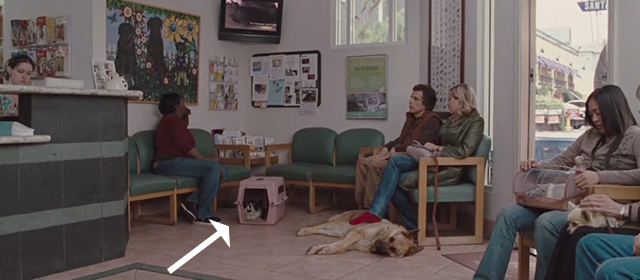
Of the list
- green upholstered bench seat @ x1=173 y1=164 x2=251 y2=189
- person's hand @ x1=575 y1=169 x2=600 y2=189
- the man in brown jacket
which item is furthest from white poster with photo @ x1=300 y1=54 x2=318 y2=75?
person's hand @ x1=575 y1=169 x2=600 y2=189

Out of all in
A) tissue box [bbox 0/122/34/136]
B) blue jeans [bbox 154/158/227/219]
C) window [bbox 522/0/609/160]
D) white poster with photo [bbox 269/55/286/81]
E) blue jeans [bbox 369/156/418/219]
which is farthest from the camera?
white poster with photo [bbox 269/55/286/81]

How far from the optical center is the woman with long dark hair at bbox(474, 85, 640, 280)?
3.17 m

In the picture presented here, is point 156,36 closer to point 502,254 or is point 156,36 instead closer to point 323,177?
point 323,177

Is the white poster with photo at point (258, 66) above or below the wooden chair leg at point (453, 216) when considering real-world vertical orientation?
above

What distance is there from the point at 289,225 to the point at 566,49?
283cm

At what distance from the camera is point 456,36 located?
5.69 m

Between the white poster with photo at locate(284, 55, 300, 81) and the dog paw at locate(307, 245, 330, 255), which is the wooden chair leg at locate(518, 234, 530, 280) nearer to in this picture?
the dog paw at locate(307, 245, 330, 255)

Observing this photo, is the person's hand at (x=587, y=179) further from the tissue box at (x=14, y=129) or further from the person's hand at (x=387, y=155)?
the tissue box at (x=14, y=129)

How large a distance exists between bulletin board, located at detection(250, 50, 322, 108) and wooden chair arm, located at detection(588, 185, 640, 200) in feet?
14.6

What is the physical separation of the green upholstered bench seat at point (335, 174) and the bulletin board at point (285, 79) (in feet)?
3.52

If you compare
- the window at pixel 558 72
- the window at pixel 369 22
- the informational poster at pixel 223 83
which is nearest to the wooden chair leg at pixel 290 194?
the informational poster at pixel 223 83

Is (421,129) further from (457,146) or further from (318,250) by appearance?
(318,250)

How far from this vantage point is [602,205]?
2936 millimetres

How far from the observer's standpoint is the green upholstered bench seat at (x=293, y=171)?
6.46m
